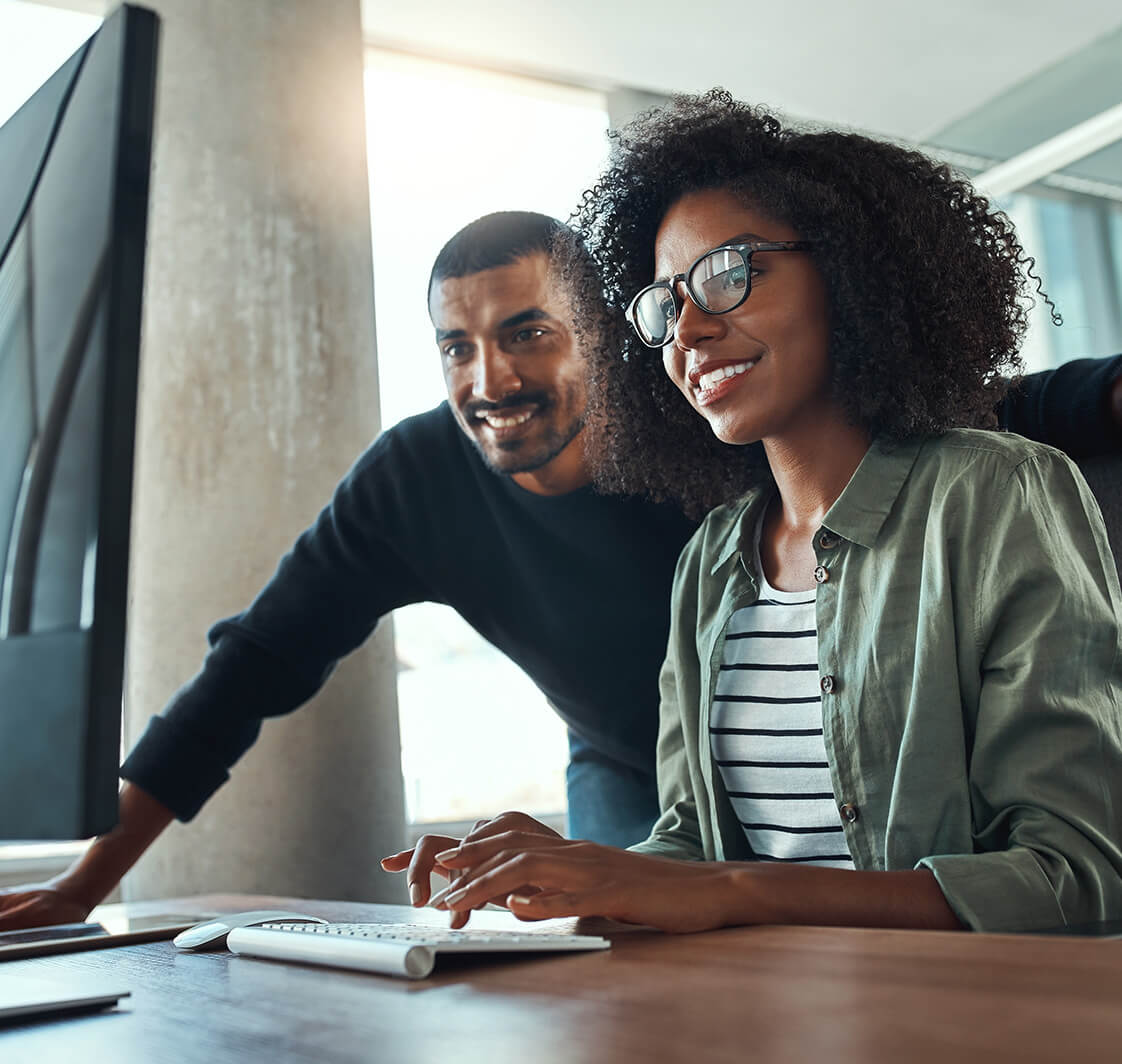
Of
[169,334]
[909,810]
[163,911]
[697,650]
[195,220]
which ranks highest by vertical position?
[195,220]

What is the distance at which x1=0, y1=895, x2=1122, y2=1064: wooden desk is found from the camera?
47 cm

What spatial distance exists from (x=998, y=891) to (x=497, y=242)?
140cm

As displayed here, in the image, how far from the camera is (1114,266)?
4238 mm

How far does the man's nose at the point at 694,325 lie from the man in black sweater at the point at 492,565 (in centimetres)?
56

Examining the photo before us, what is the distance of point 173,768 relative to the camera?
1.83 m

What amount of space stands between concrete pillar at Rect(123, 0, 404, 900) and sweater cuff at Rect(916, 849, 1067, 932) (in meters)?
1.71

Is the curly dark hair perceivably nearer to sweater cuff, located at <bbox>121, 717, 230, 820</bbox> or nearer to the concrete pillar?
sweater cuff, located at <bbox>121, 717, 230, 820</bbox>

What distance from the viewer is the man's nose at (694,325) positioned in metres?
1.29

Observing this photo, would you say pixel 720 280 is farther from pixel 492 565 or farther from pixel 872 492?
pixel 492 565

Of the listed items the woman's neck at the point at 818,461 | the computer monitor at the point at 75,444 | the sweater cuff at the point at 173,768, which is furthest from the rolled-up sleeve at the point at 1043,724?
the sweater cuff at the point at 173,768

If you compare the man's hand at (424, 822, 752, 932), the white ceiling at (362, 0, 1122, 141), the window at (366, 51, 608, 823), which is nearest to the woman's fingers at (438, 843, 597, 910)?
the man's hand at (424, 822, 752, 932)

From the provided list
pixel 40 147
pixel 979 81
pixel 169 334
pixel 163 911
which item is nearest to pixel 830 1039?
pixel 40 147

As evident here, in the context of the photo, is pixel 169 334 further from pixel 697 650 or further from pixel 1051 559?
pixel 1051 559

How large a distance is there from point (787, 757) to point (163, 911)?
0.81 metres
